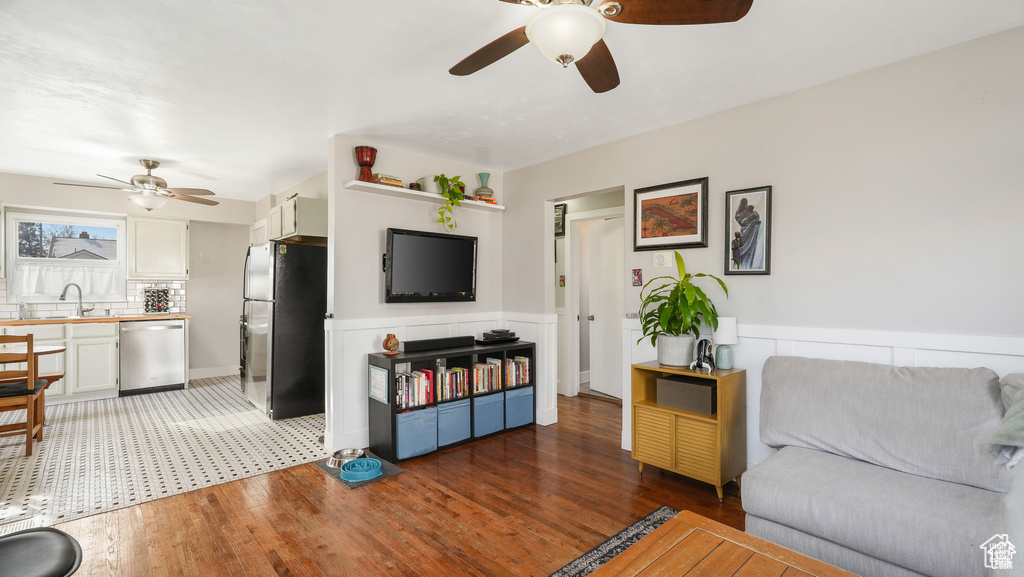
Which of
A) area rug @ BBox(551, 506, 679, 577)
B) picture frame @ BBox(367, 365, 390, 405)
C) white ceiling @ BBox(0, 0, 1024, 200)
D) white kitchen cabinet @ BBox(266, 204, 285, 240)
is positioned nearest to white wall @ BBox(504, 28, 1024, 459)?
white ceiling @ BBox(0, 0, 1024, 200)

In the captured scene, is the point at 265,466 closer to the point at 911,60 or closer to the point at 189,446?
the point at 189,446

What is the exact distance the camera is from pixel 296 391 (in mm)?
4535

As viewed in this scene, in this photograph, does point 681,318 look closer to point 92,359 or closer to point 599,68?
point 599,68

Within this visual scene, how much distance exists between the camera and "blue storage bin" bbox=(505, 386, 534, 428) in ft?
13.4

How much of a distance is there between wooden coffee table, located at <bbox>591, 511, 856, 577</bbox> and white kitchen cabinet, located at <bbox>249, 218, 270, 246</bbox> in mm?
5981

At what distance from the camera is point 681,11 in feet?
5.01

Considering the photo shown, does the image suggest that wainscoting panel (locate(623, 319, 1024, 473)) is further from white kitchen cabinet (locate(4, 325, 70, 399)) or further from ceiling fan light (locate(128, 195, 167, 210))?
white kitchen cabinet (locate(4, 325, 70, 399))

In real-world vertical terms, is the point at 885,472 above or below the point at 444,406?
above

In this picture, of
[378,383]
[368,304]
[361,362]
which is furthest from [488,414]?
[368,304]

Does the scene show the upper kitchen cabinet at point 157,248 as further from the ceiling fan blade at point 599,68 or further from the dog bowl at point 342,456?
the ceiling fan blade at point 599,68

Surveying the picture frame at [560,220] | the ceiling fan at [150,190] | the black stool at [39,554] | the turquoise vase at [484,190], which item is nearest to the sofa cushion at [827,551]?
the black stool at [39,554]

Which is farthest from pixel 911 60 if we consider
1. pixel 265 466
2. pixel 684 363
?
pixel 265 466

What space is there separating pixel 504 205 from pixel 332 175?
1.71 m

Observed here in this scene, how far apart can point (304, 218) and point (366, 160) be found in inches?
50.2
